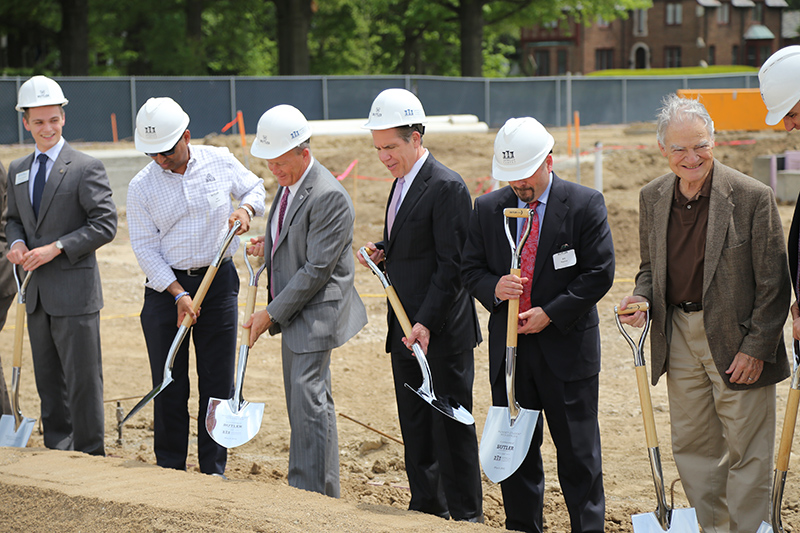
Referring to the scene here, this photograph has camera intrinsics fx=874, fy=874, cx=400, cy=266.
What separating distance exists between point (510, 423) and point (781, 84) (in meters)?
1.91

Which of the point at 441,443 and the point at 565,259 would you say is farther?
the point at 441,443

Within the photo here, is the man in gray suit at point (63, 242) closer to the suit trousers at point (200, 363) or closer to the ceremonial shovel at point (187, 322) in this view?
the suit trousers at point (200, 363)

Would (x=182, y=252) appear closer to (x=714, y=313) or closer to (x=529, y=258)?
(x=529, y=258)

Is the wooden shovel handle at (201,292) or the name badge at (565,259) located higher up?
the name badge at (565,259)

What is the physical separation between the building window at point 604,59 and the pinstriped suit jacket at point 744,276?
2200 inches

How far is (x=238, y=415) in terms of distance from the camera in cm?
476

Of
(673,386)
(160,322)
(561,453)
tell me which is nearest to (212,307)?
(160,322)

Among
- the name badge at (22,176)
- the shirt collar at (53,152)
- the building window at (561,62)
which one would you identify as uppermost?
the building window at (561,62)

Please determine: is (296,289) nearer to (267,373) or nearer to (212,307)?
(212,307)

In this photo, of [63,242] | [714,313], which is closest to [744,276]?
[714,313]

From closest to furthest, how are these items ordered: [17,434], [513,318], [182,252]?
[513,318], [182,252], [17,434]

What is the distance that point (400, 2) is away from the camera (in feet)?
112

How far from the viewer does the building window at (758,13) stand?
55.2 meters

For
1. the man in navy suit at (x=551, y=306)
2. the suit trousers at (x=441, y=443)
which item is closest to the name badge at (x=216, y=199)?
the suit trousers at (x=441, y=443)
